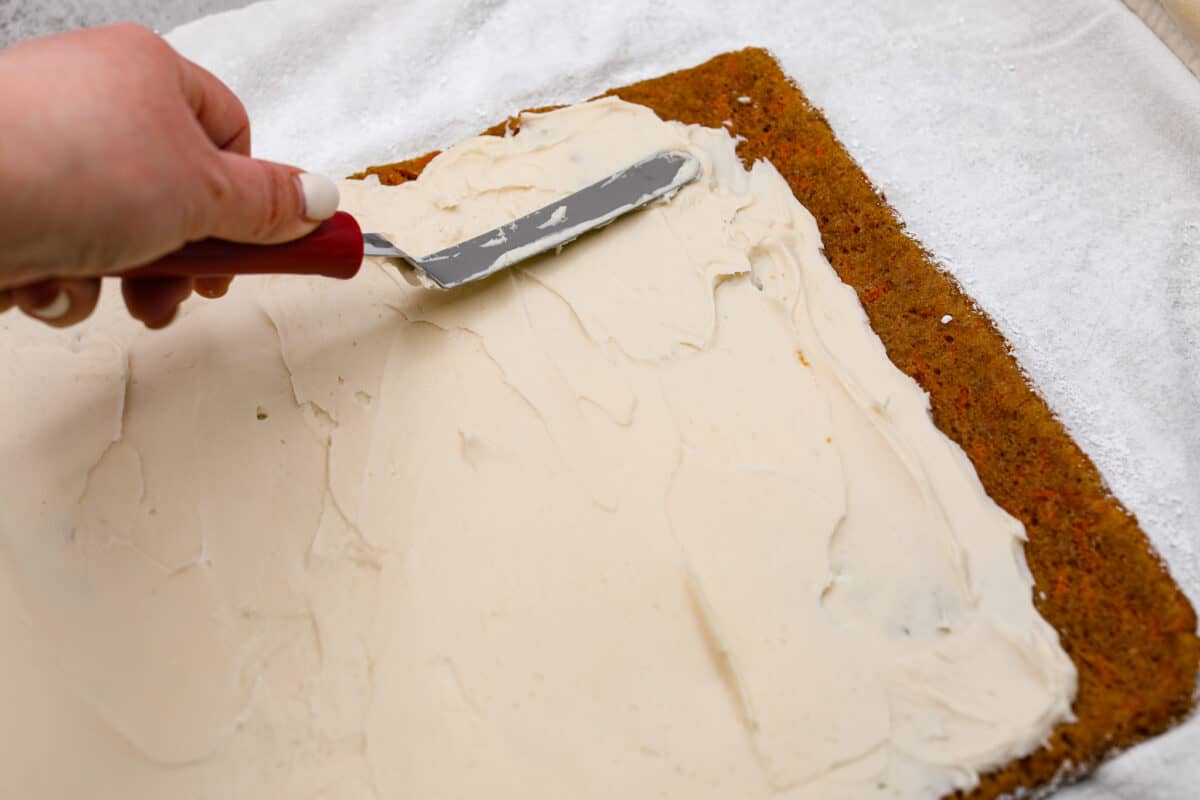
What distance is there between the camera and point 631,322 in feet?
5.32

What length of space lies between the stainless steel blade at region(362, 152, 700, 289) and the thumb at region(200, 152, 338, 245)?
24 cm

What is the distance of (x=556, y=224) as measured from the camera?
1.71 m

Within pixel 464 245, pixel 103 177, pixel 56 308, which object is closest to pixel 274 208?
pixel 103 177

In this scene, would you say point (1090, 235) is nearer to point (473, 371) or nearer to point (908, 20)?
point (908, 20)

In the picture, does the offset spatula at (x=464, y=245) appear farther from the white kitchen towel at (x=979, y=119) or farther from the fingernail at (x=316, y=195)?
the white kitchen towel at (x=979, y=119)

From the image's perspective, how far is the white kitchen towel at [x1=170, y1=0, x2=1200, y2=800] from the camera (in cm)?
171

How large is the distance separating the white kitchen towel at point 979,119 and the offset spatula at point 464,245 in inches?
22.3

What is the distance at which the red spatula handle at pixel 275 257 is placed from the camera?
122 centimetres

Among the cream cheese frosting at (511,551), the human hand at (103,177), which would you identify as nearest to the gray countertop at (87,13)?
the cream cheese frosting at (511,551)

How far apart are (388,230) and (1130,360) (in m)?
1.49

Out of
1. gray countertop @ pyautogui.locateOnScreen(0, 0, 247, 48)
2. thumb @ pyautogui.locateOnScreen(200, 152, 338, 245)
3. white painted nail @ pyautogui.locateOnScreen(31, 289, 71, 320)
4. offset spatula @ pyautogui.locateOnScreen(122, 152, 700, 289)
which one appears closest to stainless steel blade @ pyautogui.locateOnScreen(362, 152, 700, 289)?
offset spatula @ pyautogui.locateOnScreen(122, 152, 700, 289)

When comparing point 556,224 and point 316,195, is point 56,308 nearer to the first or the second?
point 316,195

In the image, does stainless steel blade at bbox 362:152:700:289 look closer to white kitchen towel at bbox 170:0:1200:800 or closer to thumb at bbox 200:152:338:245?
thumb at bbox 200:152:338:245

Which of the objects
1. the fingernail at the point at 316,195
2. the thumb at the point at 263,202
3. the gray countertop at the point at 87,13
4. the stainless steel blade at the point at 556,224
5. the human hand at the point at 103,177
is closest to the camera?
the human hand at the point at 103,177
